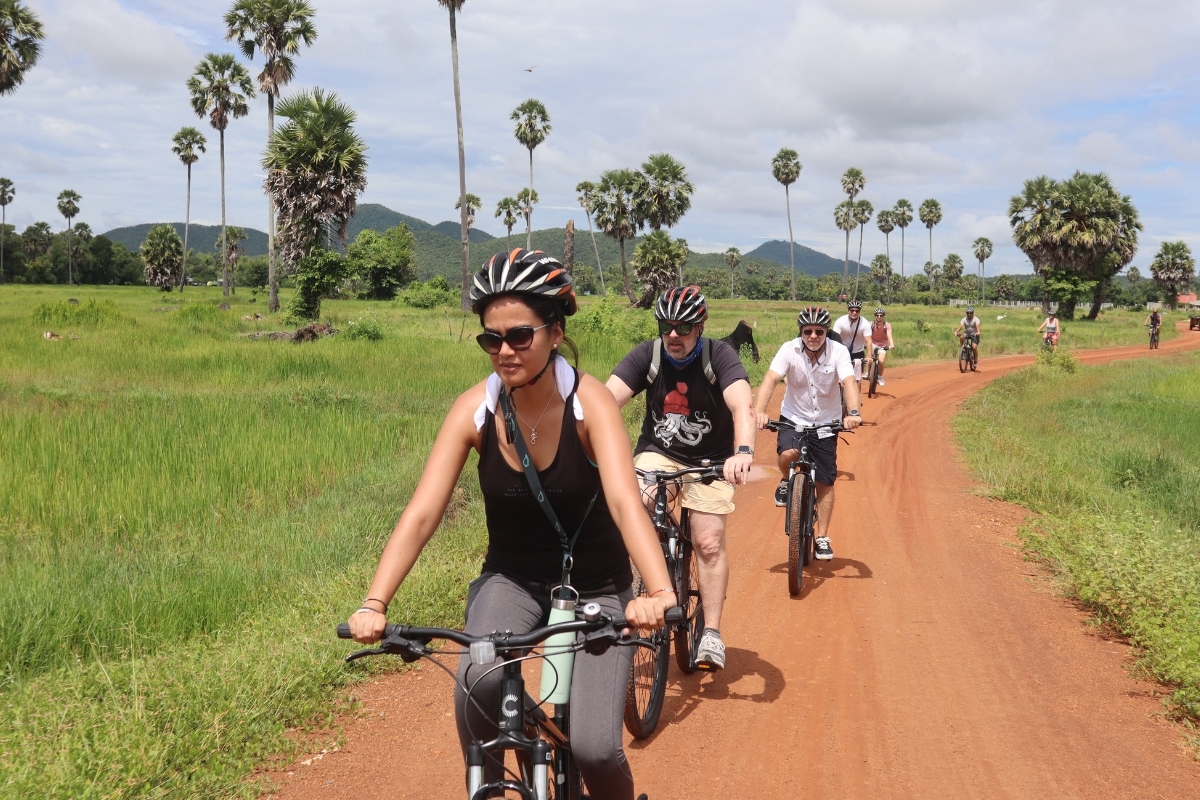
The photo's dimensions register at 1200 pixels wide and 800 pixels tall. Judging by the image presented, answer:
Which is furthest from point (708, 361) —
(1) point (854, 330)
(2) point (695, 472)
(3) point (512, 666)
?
(1) point (854, 330)

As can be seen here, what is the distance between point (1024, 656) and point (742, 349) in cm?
1711

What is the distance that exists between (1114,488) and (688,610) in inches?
331

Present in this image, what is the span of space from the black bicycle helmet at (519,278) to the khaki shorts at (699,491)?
7.97 feet

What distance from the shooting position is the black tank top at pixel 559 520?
9.02 feet

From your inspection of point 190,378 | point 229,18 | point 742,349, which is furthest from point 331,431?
point 229,18

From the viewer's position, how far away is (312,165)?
1379 inches

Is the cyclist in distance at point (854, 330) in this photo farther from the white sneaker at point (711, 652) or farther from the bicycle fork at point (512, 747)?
the bicycle fork at point (512, 747)

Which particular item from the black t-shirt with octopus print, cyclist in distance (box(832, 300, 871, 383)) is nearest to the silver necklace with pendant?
the black t-shirt with octopus print

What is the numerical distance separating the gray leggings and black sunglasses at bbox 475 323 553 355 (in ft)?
2.60

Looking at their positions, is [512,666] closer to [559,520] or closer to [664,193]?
[559,520]

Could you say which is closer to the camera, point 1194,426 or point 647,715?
point 647,715

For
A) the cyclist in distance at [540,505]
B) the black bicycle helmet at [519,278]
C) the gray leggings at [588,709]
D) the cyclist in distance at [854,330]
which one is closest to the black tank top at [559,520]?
the cyclist in distance at [540,505]

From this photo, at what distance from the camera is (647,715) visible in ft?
14.8

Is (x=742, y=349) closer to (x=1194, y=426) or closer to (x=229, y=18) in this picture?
(x=1194, y=426)
